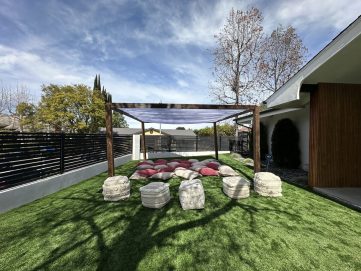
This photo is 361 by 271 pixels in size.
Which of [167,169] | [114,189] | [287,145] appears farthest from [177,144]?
[114,189]

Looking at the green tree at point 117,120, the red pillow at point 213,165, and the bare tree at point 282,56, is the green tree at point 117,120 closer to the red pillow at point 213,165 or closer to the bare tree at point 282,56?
the bare tree at point 282,56

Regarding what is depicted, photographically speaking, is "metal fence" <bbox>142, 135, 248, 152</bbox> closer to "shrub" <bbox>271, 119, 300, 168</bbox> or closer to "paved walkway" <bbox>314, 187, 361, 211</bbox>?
"shrub" <bbox>271, 119, 300, 168</bbox>

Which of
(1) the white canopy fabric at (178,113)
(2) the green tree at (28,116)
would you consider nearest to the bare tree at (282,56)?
(1) the white canopy fabric at (178,113)

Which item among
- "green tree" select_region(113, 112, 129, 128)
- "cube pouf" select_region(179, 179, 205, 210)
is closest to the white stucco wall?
"cube pouf" select_region(179, 179, 205, 210)

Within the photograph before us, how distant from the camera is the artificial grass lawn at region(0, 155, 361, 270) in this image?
2881mm

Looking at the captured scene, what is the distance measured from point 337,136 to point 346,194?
5.71 feet

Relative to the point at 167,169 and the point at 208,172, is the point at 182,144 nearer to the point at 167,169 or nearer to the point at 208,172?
the point at 167,169

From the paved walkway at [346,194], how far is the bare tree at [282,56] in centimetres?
1840

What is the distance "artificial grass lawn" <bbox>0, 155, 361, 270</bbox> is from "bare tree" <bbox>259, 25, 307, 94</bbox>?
20522mm

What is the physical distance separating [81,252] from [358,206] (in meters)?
5.95

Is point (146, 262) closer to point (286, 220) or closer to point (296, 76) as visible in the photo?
point (286, 220)

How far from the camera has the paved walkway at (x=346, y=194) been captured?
16.8ft

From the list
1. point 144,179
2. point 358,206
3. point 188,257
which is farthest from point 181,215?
point 358,206

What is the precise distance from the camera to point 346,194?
580 centimetres
